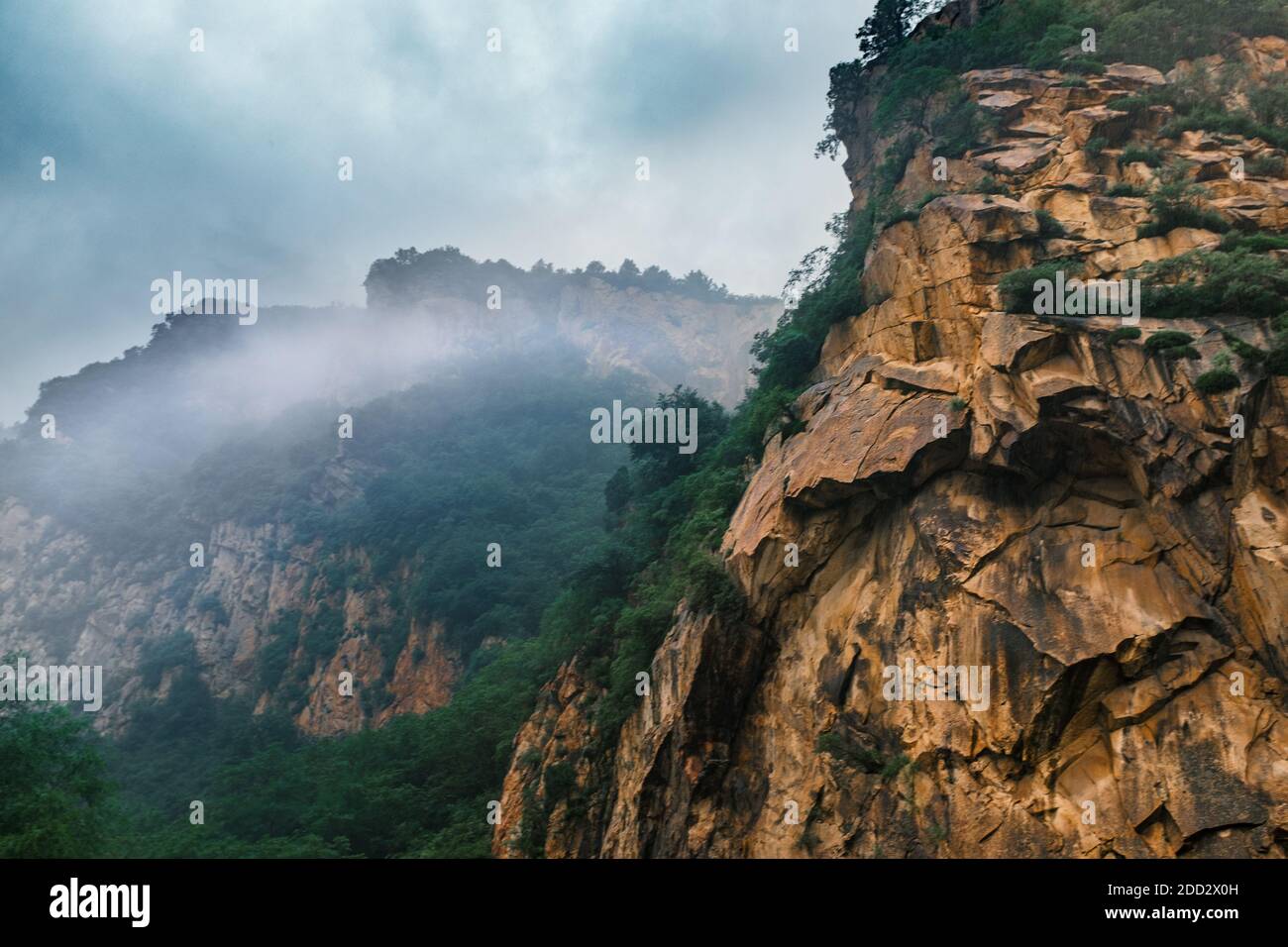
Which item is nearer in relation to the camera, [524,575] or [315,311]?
[524,575]

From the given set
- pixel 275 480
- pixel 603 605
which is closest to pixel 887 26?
pixel 603 605

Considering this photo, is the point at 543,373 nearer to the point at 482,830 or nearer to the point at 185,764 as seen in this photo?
the point at 185,764

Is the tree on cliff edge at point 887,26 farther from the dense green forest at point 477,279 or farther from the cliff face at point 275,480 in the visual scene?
the dense green forest at point 477,279

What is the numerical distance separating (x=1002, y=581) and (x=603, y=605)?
14.0 metres

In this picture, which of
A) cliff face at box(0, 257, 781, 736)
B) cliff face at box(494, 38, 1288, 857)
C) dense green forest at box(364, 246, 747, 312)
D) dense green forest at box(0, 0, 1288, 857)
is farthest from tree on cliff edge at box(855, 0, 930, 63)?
dense green forest at box(364, 246, 747, 312)

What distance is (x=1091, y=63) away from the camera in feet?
78.4

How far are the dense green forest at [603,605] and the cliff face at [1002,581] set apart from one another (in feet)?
3.45

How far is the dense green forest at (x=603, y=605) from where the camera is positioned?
20.5 metres

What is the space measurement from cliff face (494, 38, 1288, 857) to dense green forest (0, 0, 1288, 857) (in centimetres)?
105

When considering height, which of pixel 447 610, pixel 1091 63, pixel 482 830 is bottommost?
pixel 482 830

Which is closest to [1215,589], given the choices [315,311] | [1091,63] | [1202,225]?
[1202,225]

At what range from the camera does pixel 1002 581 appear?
15930mm

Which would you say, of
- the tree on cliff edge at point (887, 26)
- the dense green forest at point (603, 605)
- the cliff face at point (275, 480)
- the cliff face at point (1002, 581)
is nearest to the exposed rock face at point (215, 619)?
the cliff face at point (275, 480)

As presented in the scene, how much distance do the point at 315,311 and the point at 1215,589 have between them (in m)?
93.8
